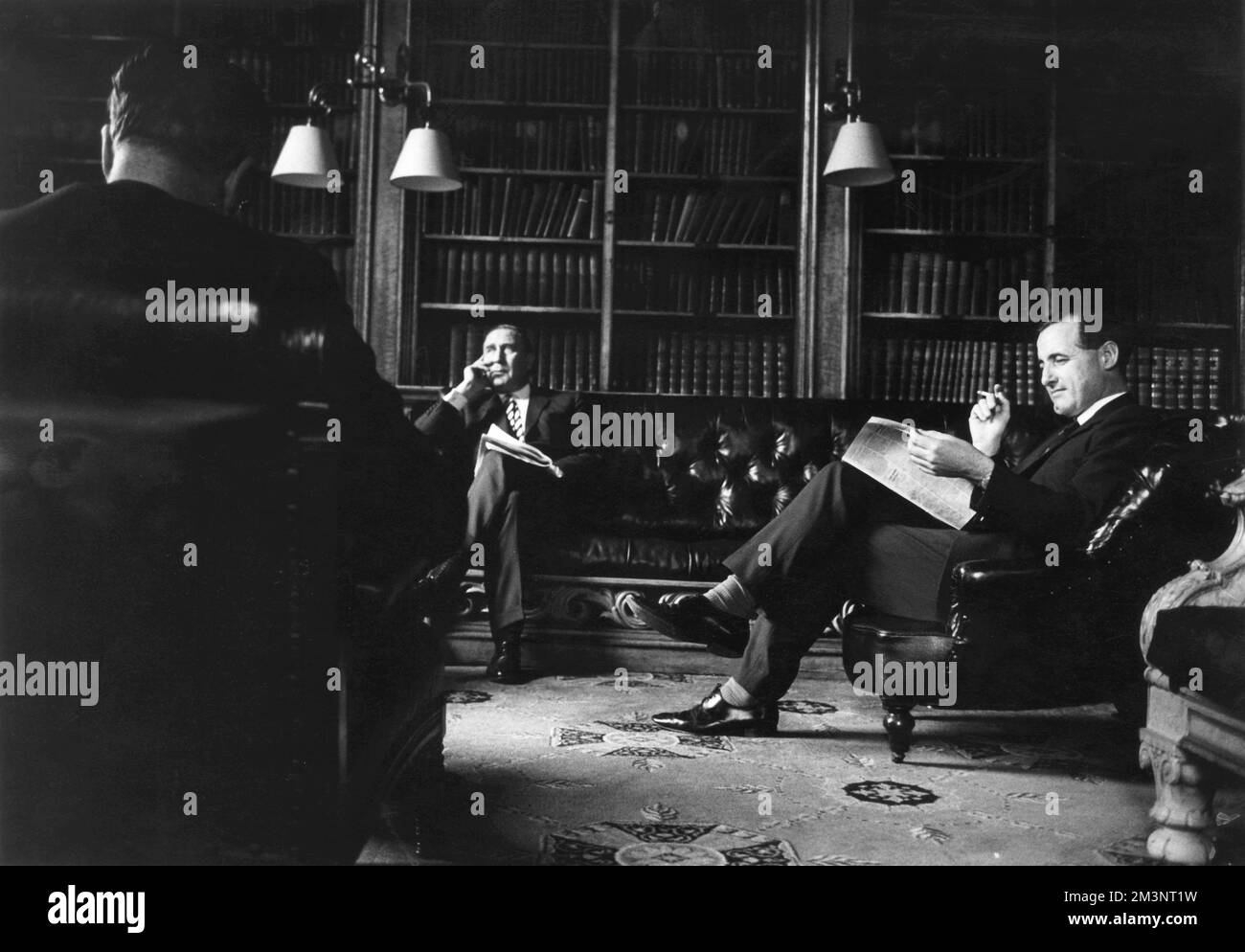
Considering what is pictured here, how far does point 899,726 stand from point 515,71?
3.05 m

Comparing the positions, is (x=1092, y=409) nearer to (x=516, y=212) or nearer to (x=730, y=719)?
(x=730, y=719)

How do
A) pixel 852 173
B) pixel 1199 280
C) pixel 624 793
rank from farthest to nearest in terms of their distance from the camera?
1. pixel 1199 280
2. pixel 852 173
3. pixel 624 793

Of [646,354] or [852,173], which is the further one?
[646,354]

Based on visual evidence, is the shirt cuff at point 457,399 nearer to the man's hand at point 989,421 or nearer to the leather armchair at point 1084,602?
the leather armchair at point 1084,602

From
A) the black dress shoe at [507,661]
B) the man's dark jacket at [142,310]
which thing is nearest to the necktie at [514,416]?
the black dress shoe at [507,661]

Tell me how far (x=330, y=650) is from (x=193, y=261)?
46 cm

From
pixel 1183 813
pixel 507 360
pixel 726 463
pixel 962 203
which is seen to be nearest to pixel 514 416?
pixel 507 360

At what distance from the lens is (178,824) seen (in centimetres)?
121

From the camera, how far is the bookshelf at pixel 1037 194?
3.96 metres

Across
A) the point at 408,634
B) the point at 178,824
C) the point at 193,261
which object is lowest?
the point at 178,824

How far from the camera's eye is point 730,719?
2.42m
